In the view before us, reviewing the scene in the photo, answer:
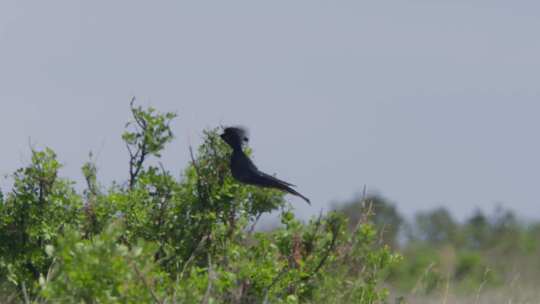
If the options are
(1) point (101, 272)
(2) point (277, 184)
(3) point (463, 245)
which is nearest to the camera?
(1) point (101, 272)

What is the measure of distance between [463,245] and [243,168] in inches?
991

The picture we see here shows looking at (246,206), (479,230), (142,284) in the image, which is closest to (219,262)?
(246,206)

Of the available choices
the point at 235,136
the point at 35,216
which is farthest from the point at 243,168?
the point at 35,216

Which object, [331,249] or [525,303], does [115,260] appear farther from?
[525,303]

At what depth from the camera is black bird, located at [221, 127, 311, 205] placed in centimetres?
807

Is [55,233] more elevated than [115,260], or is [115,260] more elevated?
[55,233]

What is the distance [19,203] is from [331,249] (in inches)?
103

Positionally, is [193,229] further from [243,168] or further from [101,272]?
[101,272]

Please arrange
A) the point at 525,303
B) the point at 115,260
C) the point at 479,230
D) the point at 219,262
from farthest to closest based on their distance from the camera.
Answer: the point at 479,230 < the point at 525,303 < the point at 219,262 < the point at 115,260

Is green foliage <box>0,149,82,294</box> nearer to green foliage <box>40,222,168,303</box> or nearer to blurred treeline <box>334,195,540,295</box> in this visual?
green foliage <box>40,222,168,303</box>

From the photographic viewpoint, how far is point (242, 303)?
315 inches

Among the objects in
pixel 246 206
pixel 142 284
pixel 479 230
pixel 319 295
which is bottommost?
pixel 142 284

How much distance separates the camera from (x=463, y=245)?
107 ft

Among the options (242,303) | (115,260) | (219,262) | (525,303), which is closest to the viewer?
(115,260)
